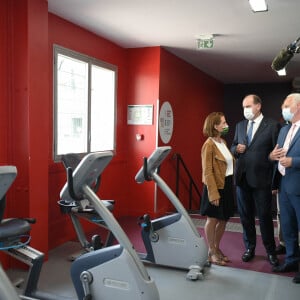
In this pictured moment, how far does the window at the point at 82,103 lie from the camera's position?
4.05 metres

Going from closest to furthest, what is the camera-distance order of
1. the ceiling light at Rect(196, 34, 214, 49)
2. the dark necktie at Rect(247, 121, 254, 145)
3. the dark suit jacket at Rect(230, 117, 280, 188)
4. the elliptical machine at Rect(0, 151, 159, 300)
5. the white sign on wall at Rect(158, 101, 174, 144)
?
the elliptical machine at Rect(0, 151, 159, 300) < the dark suit jacket at Rect(230, 117, 280, 188) < the dark necktie at Rect(247, 121, 254, 145) < the ceiling light at Rect(196, 34, 214, 49) < the white sign on wall at Rect(158, 101, 174, 144)

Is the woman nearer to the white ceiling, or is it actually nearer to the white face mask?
the white face mask

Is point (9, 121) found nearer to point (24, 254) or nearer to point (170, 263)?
point (24, 254)

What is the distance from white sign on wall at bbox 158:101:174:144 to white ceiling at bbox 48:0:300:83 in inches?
35.9

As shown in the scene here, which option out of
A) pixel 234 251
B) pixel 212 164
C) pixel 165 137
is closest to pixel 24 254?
pixel 212 164

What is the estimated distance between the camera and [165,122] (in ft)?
17.9

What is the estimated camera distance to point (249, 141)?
3.48 meters

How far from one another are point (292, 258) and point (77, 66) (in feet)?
10.6

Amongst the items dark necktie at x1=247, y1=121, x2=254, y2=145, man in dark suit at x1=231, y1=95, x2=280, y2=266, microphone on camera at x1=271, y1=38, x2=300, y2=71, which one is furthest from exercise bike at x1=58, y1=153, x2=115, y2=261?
microphone on camera at x1=271, y1=38, x2=300, y2=71

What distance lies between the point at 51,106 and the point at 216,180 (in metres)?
1.97

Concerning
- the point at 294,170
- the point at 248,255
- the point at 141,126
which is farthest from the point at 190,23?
the point at 248,255

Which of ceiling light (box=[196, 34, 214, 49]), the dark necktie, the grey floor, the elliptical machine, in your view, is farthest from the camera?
ceiling light (box=[196, 34, 214, 49])

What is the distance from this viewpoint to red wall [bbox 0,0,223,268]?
3182mm

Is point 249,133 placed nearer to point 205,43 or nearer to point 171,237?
point 171,237
